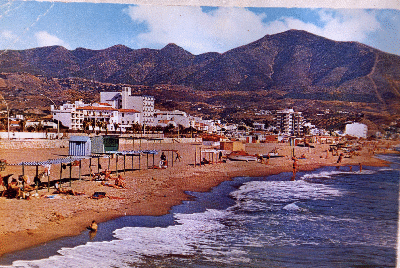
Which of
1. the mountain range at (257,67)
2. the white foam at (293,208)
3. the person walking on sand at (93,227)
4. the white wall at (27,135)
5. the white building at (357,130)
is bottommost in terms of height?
the white foam at (293,208)

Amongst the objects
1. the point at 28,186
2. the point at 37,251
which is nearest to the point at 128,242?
the point at 37,251

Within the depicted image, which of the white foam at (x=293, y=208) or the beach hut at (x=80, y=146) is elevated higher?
the beach hut at (x=80, y=146)

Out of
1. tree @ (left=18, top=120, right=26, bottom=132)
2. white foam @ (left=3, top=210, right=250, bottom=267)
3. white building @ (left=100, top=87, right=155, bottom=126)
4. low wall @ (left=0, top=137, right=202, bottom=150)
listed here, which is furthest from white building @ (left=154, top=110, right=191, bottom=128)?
tree @ (left=18, top=120, right=26, bottom=132)

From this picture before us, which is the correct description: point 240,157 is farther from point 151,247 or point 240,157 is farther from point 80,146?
point 151,247

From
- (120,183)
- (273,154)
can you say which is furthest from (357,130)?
(120,183)

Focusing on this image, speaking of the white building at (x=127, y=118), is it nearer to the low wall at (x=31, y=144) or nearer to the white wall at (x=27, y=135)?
the low wall at (x=31, y=144)

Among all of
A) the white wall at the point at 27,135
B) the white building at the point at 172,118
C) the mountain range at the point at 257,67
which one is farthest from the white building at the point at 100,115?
the white wall at the point at 27,135
